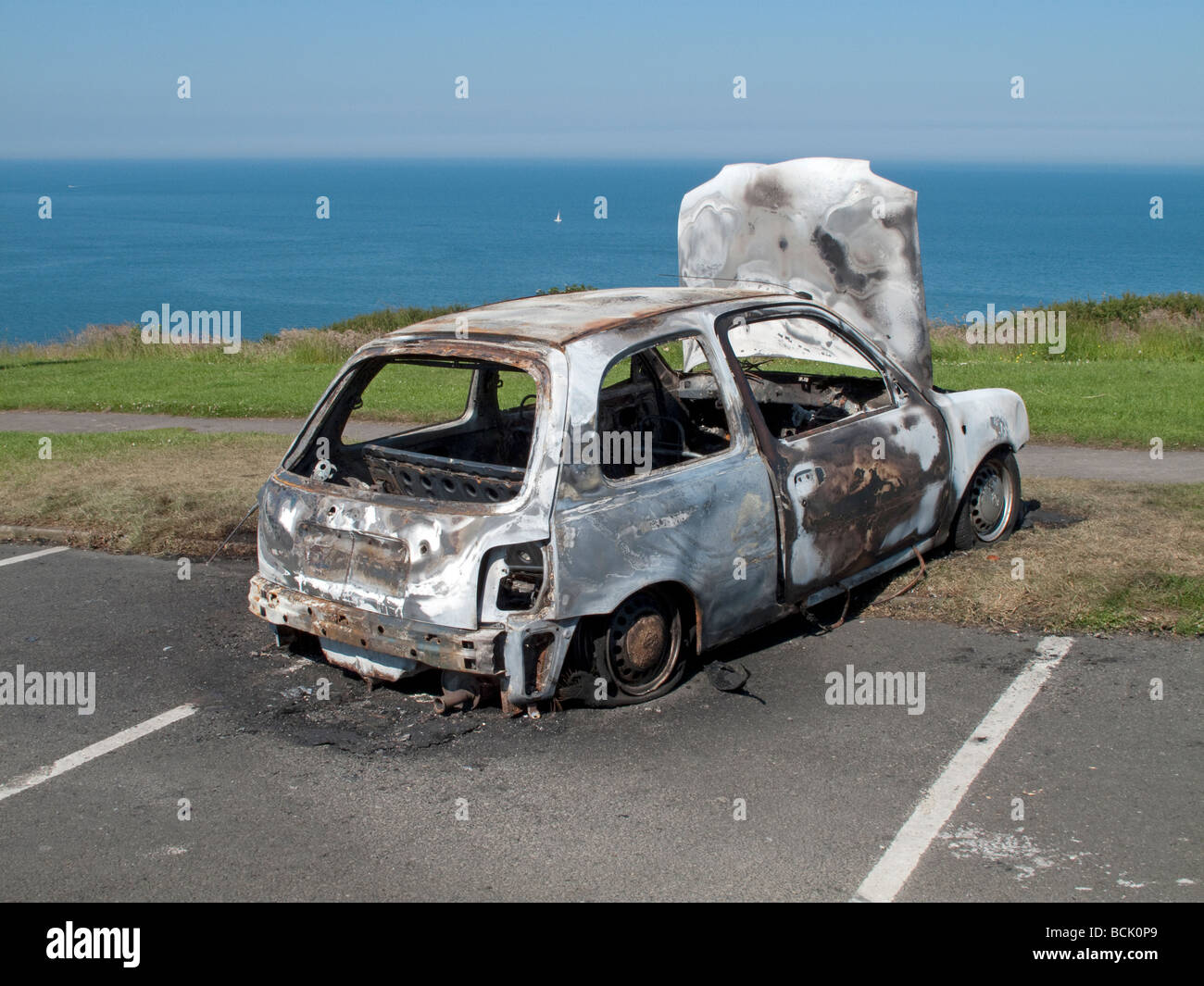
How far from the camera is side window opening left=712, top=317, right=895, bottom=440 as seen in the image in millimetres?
7340

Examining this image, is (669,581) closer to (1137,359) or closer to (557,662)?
(557,662)

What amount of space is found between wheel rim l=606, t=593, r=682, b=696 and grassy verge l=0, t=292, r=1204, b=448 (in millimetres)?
7560

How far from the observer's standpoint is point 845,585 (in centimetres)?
658

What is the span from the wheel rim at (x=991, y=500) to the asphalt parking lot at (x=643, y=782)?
1386 mm

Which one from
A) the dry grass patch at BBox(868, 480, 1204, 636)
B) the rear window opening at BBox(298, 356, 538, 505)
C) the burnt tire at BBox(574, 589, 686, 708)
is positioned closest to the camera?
the burnt tire at BBox(574, 589, 686, 708)

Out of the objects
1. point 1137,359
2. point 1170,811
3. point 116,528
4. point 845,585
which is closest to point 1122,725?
point 1170,811

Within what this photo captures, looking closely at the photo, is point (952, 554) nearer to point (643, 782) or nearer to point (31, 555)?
point (643, 782)

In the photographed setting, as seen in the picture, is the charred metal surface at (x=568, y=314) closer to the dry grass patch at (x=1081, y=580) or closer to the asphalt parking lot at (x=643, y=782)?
the asphalt parking lot at (x=643, y=782)

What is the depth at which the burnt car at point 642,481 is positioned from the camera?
17.3 ft
